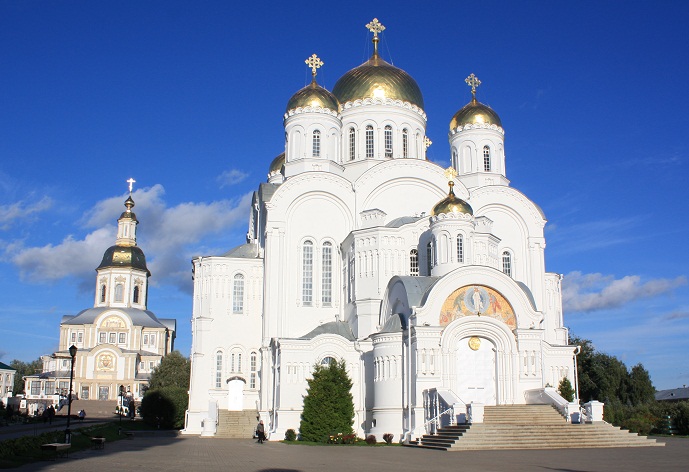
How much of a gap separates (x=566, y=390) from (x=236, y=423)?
44.9 feet

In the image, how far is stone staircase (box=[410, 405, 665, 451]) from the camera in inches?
842

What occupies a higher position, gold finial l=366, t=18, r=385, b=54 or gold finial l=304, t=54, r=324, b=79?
gold finial l=366, t=18, r=385, b=54

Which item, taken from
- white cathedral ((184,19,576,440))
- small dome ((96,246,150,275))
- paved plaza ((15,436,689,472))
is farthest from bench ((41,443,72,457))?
small dome ((96,246,150,275))

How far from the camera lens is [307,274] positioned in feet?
108

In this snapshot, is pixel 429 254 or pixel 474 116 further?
pixel 474 116

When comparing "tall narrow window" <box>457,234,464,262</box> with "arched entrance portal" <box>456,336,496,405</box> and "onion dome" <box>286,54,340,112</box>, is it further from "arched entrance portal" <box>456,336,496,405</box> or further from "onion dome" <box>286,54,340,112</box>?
"onion dome" <box>286,54,340,112</box>

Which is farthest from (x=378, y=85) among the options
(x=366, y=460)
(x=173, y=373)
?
(x=366, y=460)

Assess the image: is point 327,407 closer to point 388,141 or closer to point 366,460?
point 366,460

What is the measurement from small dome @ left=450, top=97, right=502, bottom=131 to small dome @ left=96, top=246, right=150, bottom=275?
40513mm

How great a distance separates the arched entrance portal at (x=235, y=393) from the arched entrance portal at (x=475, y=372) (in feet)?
35.0

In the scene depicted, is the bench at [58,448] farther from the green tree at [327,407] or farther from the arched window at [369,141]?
the arched window at [369,141]

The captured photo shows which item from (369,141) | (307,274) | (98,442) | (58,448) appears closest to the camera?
(58,448)

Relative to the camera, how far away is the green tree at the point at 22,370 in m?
93.4

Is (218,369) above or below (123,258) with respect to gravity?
below
